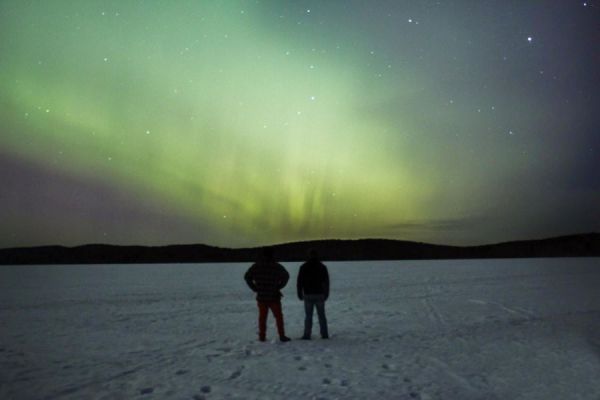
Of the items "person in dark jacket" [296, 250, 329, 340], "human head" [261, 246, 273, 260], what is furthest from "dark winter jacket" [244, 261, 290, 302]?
"person in dark jacket" [296, 250, 329, 340]

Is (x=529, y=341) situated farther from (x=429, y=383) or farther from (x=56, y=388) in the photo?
(x=56, y=388)

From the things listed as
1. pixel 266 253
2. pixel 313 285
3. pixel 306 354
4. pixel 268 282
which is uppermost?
pixel 266 253

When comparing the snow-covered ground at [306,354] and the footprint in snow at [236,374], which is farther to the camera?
the footprint in snow at [236,374]

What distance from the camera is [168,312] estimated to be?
13.2 meters

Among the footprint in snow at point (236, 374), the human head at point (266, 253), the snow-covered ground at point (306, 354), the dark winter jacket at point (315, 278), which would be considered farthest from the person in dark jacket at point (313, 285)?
the footprint in snow at point (236, 374)

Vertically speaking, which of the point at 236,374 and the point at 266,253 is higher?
the point at 266,253

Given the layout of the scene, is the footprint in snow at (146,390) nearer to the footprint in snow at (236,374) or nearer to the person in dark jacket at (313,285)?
the footprint in snow at (236,374)

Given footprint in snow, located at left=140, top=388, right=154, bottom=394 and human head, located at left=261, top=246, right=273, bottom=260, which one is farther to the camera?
human head, located at left=261, top=246, right=273, bottom=260

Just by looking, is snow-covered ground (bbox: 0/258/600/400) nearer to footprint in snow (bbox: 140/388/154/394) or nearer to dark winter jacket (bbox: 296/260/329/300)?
footprint in snow (bbox: 140/388/154/394)

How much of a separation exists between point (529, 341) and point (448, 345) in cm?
159

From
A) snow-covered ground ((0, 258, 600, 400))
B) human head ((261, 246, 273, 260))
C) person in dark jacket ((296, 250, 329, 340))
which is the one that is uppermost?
human head ((261, 246, 273, 260))

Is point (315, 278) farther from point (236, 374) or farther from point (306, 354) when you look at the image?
point (236, 374)

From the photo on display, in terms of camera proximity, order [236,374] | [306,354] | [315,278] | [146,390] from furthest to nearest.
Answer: [315,278]
[306,354]
[236,374]
[146,390]

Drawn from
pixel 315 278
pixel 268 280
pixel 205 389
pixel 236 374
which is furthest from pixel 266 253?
pixel 205 389
